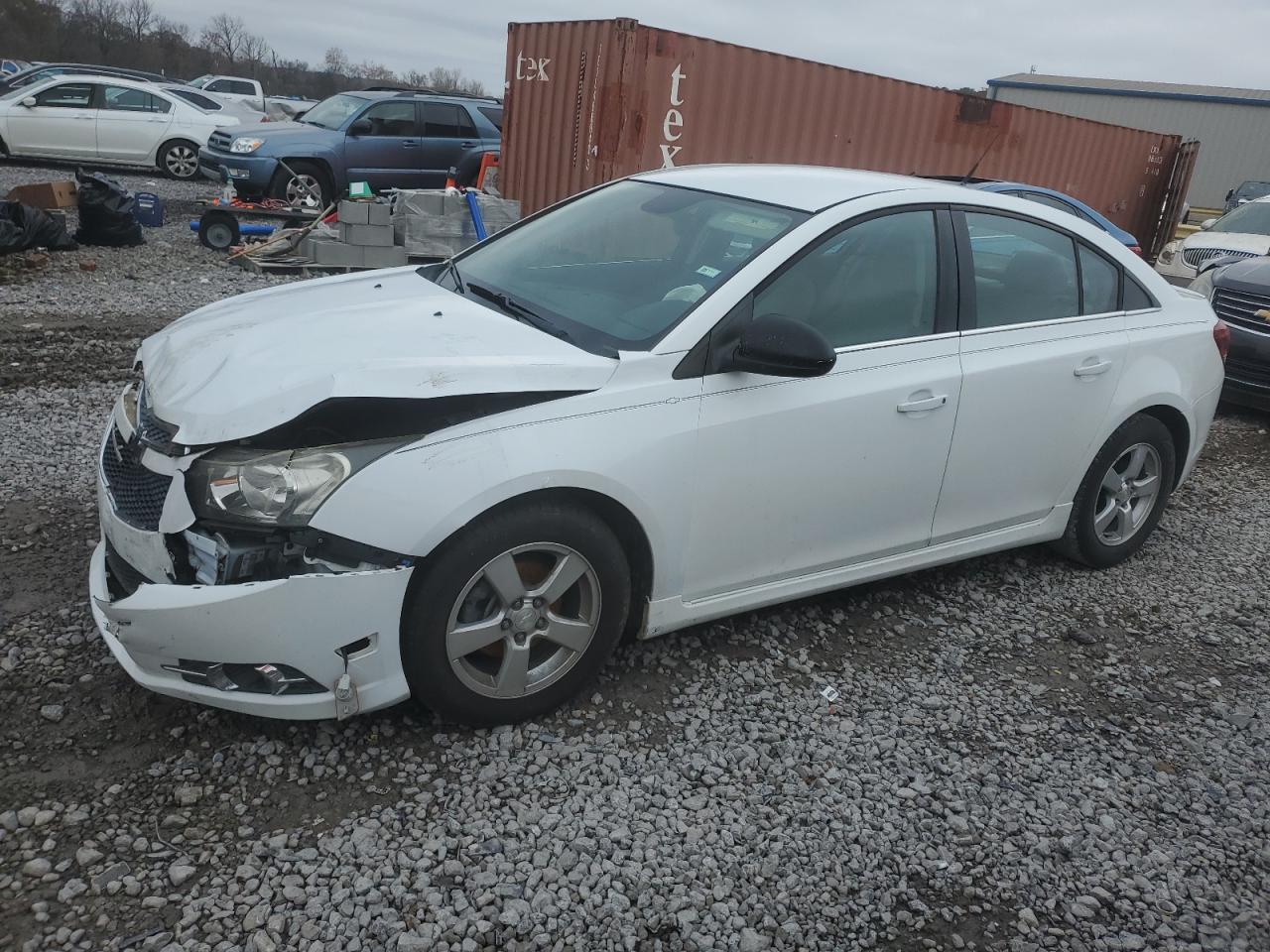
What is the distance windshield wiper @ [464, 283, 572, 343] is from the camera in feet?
10.7

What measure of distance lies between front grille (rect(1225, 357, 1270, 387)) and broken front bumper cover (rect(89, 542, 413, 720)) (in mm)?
7498

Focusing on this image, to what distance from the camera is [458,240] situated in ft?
35.4

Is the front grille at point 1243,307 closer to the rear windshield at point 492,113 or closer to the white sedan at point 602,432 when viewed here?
the white sedan at point 602,432

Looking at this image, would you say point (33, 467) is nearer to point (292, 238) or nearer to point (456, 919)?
point (456, 919)

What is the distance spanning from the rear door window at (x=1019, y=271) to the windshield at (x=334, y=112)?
12121 millimetres

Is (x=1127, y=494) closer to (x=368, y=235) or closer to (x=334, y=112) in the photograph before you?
(x=368, y=235)

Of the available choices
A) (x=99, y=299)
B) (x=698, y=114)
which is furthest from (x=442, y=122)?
(x=99, y=299)

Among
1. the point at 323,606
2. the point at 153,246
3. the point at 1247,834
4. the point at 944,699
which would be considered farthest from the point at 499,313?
the point at 153,246

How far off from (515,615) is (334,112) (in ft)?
44.3

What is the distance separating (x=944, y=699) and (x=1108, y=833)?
74 centimetres

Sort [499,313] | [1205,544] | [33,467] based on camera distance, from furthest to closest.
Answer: [1205,544], [33,467], [499,313]

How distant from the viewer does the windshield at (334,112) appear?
46.6ft

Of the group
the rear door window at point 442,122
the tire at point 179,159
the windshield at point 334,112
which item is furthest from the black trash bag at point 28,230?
the tire at point 179,159

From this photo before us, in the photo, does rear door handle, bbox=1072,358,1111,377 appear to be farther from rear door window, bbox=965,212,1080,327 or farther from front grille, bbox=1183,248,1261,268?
front grille, bbox=1183,248,1261,268
